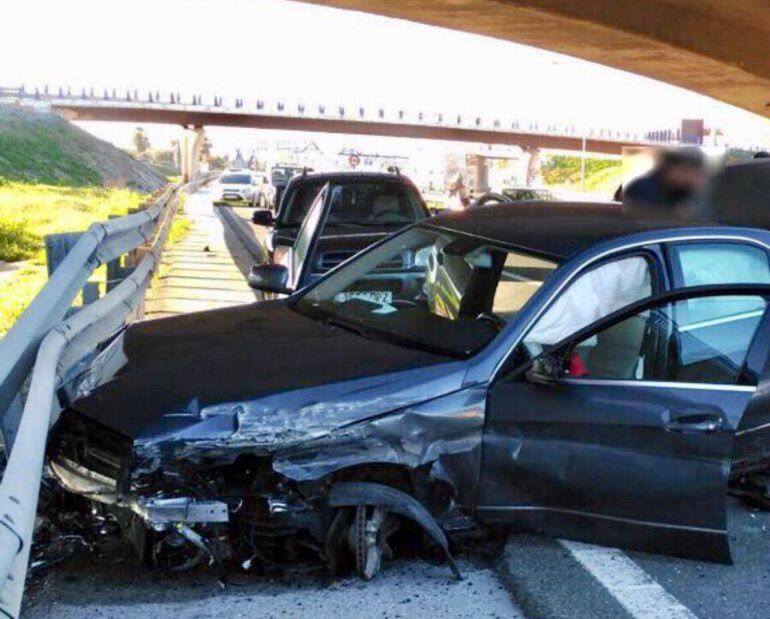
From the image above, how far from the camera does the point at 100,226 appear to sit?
18.5 ft

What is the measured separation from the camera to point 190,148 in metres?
81.8

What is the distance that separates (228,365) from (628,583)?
1.95 metres

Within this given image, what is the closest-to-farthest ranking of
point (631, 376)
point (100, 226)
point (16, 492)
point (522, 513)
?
point (16, 492) → point (522, 513) → point (631, 376) → point (100, 226)

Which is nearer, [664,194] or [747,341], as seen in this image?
[747,341]

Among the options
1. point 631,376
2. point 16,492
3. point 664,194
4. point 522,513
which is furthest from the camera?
point 664,194

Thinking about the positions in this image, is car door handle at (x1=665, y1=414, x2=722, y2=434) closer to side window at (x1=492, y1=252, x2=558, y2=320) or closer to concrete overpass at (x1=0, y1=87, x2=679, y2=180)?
side window at (x1=492, y1=252, x2=558, y2=320)

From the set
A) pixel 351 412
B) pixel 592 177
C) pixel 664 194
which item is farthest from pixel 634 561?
pixel 592 177

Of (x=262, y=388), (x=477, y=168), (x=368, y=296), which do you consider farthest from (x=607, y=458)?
(x=477, y=168)

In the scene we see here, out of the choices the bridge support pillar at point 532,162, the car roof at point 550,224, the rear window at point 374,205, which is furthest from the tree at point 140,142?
the car roof at point 550,224

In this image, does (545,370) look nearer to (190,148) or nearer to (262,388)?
(262,388)

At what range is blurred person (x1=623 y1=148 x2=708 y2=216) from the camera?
302 inches

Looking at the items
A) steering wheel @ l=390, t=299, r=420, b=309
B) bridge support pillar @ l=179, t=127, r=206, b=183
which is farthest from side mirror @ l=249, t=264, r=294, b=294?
bridge support pillar @ l=179, t=127, r=206, b=183

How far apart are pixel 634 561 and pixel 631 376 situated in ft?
2.76

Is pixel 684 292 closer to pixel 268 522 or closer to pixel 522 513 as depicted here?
pixel 522 513
